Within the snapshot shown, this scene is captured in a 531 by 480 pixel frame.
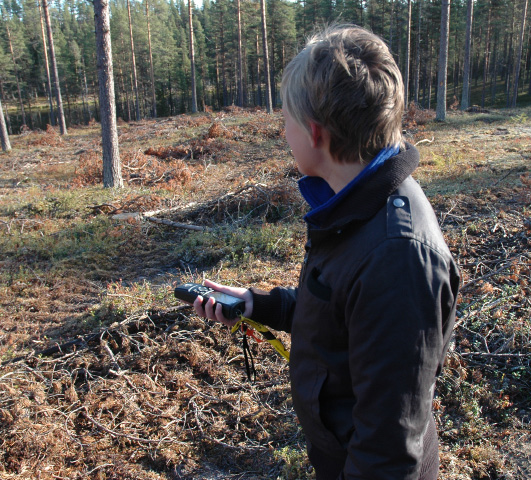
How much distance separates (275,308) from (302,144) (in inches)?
31.2

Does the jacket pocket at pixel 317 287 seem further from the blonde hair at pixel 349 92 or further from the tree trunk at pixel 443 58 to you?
the tree trunk at pixel 443 58

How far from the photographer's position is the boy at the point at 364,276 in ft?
3.28

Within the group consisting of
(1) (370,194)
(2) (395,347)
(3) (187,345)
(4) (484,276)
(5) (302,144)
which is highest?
(5) (302,144)

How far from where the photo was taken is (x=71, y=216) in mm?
8773

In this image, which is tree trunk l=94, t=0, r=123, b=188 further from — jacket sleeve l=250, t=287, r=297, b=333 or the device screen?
jacket sleeve l=250, t=287, r=297, b=333

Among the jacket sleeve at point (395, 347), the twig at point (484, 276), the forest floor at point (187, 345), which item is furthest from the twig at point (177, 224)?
the jacket sleeve at point (395, 347)

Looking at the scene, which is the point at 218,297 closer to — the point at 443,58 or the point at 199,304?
the point at 199,304

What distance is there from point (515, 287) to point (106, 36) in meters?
10.8

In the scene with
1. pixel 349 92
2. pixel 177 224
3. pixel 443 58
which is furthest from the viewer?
pixel 443 58

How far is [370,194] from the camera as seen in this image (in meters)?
1.13

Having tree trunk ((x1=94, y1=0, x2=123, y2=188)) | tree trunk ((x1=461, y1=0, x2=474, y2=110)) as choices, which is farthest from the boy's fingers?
tree trunk ((x1=461, y1=0, x2=474, y2=110))

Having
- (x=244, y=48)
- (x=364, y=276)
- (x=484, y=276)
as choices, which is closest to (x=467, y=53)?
(x=484, y=276)

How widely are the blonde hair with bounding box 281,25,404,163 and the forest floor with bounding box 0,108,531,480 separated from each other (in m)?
2.29

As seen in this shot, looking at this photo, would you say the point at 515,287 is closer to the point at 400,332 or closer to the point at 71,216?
the point at 400,332
